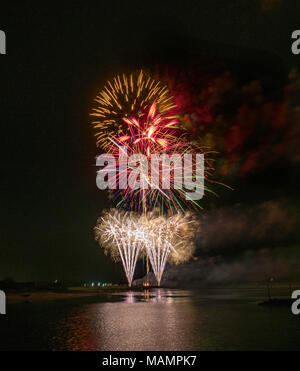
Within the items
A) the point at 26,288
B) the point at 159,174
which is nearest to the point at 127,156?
the point at 159,174

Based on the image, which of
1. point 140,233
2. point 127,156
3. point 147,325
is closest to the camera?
point 147,325

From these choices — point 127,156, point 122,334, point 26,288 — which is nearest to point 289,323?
point 122,334

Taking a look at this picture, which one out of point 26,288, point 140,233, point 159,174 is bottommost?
point 26,288

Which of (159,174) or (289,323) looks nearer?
(289,323)
